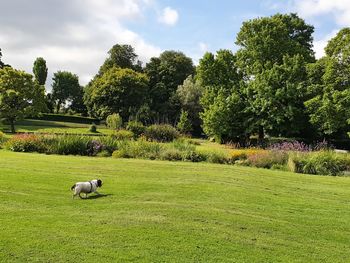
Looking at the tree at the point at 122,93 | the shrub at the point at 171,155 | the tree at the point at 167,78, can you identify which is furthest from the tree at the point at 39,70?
the shrub at the point at 171,155

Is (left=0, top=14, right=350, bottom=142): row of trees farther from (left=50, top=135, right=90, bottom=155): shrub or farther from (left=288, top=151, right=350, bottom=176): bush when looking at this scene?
(left=50, top=135, right=90, bottom=155): shrub

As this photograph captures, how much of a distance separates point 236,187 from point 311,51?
34610mm

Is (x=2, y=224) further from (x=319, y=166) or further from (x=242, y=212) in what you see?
(x=319, y=166)

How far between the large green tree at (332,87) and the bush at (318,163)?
1453 centimetres

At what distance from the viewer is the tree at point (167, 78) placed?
5791 centimetres

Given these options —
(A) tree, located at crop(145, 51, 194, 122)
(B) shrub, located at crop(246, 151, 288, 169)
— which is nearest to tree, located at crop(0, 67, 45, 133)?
(A) tree, located at crop(145, 51, 194, 122)

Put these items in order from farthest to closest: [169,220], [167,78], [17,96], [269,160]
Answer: [167,78] < [17,96] < [269,160] < [169,220]

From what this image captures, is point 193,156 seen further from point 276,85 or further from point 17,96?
point 17,96

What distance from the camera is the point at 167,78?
64.2 metres

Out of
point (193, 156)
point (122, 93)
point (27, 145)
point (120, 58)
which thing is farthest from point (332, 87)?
point (120, 58)

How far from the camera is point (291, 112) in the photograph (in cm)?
3372

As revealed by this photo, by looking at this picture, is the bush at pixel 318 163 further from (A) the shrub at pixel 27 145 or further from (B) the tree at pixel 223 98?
(B) the tree at pixel 223 98

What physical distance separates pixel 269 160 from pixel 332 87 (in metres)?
17.7

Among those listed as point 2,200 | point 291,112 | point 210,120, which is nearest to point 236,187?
point 2,200
